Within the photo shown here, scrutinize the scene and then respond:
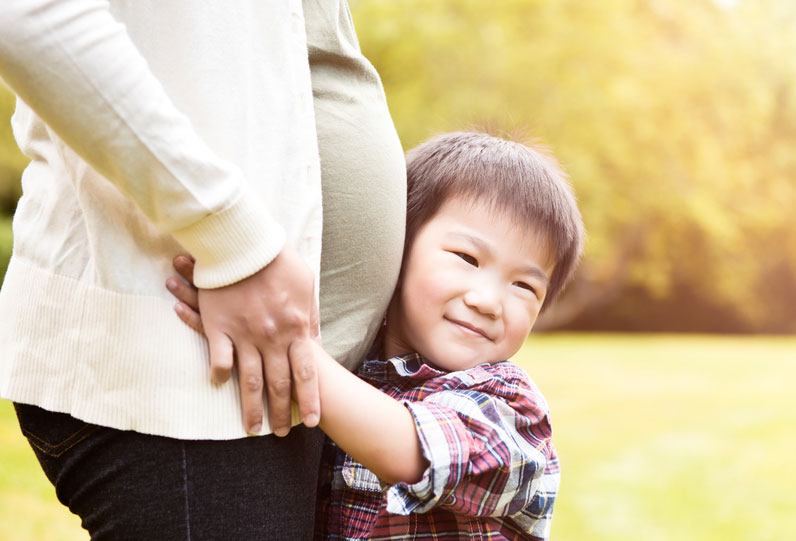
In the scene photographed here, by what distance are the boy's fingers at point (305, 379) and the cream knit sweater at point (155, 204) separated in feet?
0.29

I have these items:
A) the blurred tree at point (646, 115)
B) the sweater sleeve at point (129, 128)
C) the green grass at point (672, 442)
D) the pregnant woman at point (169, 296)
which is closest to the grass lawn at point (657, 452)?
the green grass at point (672, 442)

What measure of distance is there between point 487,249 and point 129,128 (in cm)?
79

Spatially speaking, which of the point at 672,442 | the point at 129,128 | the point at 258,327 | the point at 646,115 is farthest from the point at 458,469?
the point at 646,115

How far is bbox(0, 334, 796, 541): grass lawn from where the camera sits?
Answer: 499cm

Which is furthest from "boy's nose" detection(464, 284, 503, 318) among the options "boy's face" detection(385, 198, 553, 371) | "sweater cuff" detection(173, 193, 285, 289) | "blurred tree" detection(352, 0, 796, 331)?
→ "blurred tree" detection(352, 0, 796, 331)

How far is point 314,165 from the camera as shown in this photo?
1174 millimetres

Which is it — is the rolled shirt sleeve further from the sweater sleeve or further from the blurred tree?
the blurred tree

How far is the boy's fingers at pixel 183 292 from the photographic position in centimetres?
108

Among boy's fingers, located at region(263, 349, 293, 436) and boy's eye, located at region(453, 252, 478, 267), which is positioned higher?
boy's eye, located at region(453, 252, 478, 267)

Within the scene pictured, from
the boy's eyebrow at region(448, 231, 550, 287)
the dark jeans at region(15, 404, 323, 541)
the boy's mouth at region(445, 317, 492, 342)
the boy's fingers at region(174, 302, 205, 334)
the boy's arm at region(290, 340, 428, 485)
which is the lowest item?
the dark jeans at region(15, 404, 323, 541)

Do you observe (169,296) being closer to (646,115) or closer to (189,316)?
(189,316)

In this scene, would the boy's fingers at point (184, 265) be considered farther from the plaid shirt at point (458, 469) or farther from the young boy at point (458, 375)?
the plaid shirt at point (458, 469)

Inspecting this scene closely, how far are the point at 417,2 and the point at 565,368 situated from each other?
5666 millimetres

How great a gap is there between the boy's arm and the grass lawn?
362 cm
